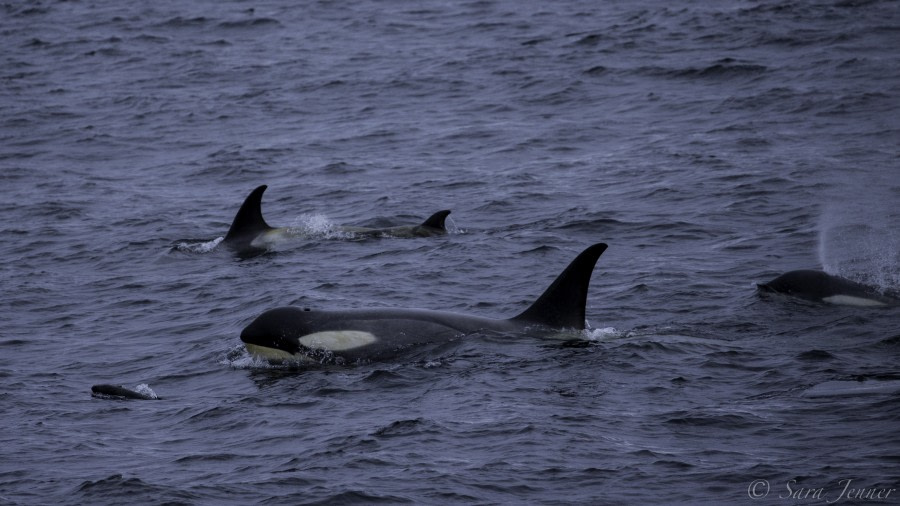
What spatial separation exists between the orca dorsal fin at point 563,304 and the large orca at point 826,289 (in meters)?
3.43

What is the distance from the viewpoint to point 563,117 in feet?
102

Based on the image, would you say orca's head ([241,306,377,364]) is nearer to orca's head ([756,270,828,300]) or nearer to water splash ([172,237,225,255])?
orca's head ([756,270,828,300])

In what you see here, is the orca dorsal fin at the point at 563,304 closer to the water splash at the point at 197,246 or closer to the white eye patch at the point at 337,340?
the white eye patch at the point at 337,340

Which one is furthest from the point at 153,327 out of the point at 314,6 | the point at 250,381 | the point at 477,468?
the point at 314,6

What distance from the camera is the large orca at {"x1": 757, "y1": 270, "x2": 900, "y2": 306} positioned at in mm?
16527

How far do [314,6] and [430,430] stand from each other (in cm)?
3949

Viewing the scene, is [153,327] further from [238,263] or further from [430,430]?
[430,430]

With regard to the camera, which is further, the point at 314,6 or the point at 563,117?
the point at 314,6

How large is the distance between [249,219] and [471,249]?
14.1 ft

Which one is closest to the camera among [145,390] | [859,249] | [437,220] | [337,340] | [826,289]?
[145,390]

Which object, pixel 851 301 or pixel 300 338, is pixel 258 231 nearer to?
pixel 300 338

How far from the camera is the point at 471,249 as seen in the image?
21.2m

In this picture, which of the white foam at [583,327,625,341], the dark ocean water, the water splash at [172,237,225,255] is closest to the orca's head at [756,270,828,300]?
the dark ocean water

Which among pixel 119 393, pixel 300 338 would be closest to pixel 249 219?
pixel 300 338
